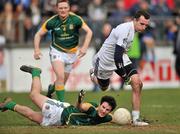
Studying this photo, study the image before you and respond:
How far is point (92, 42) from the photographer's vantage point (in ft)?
99.6

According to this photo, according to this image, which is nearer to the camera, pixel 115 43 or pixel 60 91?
pixel 115 43

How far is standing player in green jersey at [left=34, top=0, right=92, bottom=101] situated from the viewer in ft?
60.2

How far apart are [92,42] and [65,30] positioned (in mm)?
11771

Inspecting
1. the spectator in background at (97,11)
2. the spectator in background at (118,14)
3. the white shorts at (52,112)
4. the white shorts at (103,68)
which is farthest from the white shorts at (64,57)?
the spectator in background at (118,14)

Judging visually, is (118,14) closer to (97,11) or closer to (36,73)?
(97,11)

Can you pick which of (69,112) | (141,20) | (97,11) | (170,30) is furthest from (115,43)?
(170,30)

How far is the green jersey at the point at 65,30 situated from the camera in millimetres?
18531

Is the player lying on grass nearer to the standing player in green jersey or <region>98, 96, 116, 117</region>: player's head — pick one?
<region>98, 96, 116, 117</region>: player's head

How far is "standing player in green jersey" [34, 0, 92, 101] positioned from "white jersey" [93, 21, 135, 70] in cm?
139

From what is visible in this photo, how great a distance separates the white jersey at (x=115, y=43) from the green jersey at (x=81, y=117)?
5.17 ft

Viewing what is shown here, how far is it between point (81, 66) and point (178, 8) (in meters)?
5.68

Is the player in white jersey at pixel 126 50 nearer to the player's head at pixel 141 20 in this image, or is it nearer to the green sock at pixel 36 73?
the player's head at pixel 141 20

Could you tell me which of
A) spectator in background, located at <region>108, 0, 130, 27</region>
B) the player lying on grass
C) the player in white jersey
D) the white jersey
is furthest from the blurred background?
the player lying on grass

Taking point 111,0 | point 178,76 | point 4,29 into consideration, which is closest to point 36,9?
point 4,29
